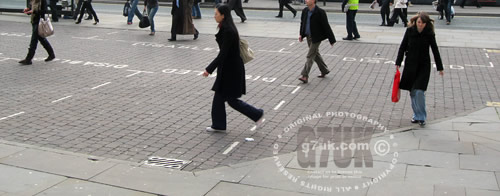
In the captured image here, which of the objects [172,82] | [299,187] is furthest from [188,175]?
[172,82]

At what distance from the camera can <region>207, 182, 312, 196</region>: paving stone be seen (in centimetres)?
589

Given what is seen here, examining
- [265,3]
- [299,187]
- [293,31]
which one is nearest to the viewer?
[299,187]

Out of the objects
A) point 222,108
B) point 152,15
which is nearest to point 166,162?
point 222,108

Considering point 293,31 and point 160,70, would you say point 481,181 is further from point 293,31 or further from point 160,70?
point 293,31

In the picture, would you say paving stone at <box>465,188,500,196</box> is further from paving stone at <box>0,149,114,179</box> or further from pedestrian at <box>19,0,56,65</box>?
pedestrian at <box>19,0,56,65</box>

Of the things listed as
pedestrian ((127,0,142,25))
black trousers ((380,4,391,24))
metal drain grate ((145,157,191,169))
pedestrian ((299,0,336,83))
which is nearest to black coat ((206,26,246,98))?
metal drain grate ((145,157,191,169))

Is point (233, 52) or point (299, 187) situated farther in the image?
point (233, 52)

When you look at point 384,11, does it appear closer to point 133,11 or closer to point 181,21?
point 181,21

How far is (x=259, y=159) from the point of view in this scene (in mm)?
6992

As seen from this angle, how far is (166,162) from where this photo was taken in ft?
22.6

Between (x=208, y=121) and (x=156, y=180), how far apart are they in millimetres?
2537

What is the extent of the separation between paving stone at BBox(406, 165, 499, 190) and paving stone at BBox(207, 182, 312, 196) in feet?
4.20

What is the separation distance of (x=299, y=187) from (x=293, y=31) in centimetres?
1329

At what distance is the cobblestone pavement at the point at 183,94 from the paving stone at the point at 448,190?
6.60 feet
